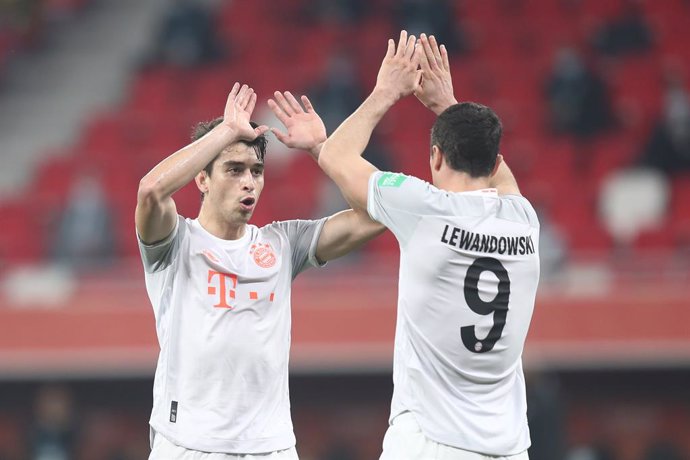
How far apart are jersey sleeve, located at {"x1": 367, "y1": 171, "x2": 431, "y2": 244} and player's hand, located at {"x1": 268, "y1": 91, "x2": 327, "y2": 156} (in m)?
0.61

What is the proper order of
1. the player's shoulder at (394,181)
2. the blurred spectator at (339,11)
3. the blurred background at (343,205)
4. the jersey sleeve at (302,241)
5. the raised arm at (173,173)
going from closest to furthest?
the player's shoulder at (394,181) < the raised arm at (173,173) < the jersey sleeve at (302,241) < the blurred background at (343,205) < the blurred spectator at (339,11)

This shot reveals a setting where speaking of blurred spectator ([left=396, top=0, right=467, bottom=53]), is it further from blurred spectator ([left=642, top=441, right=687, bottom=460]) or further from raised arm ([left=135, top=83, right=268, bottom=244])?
raised arm ([left=135, top=83, right=268, bottom=244])

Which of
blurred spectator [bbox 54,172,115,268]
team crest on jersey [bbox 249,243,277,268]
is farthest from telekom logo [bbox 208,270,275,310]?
blurred spectator [bbox 54,172,115,268]

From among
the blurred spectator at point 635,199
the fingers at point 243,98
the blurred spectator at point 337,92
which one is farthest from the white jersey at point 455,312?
the blurred spectator at point 337,92

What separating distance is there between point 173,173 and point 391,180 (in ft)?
2.94

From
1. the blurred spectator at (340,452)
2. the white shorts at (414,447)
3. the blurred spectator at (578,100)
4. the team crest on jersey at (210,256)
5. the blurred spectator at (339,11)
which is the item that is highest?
the blurred spectator at (339,11)

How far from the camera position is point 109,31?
60.2ft

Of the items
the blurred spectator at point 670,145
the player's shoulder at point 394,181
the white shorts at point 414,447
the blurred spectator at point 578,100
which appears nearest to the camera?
the white shorts at point 414,447

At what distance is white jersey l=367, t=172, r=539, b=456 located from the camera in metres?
4.55

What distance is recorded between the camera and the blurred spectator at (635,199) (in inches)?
464

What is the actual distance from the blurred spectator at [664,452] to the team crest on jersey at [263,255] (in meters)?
7.61

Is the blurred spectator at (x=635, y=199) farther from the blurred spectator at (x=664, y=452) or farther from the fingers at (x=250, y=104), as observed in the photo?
the fingers at (x=250, y=104)

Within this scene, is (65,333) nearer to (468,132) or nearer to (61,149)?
(61,149)

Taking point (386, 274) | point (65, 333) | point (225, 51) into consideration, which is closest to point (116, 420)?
point (65, 333)
